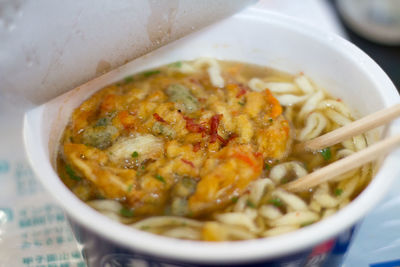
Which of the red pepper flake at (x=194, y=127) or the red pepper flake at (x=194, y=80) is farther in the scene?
the red pepper flake at (x=194, y=80)

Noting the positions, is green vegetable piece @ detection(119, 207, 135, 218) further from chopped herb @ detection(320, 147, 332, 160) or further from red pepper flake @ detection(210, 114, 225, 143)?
chopped herb @ detection(320, 147, 332, 160)

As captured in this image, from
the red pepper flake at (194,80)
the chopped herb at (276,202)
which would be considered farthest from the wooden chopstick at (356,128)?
the red pepper flake at (194,80)

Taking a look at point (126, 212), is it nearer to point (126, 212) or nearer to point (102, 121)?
point (126, 212)

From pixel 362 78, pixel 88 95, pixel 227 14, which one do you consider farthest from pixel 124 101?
pixel 362 78

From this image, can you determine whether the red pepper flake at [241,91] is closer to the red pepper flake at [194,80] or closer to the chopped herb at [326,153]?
the red pepper flake at [194,80]

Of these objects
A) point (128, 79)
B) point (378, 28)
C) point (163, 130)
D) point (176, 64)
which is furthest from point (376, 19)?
point (163, 130)
